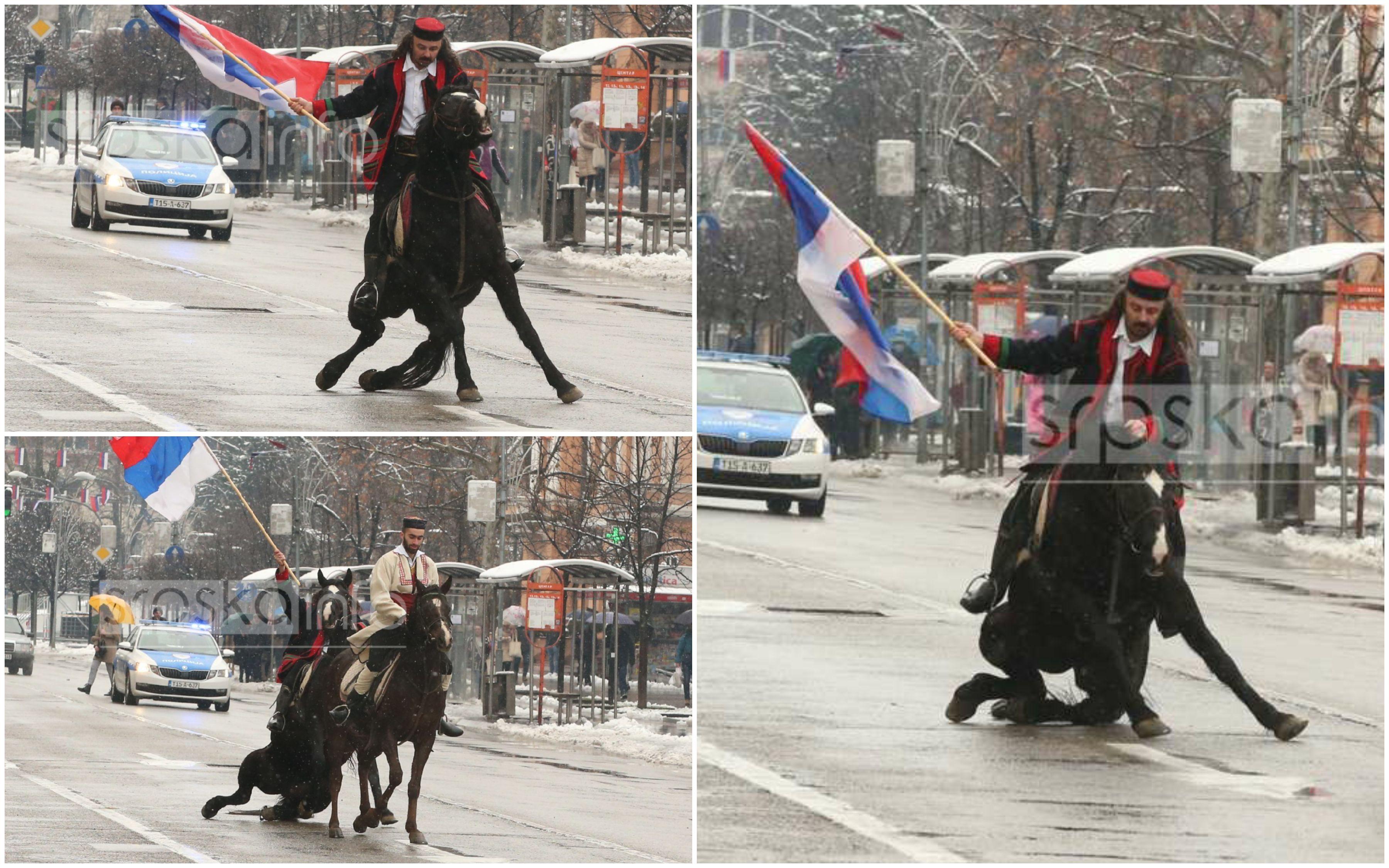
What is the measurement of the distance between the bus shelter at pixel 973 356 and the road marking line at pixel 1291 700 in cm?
1401

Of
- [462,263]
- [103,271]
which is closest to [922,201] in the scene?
[103,271]

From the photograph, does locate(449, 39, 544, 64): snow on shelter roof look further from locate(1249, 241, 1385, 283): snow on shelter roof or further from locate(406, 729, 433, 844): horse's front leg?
locate(406, 729, 433, 844): horse's front leg

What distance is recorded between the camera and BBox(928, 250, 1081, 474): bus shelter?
2831cm

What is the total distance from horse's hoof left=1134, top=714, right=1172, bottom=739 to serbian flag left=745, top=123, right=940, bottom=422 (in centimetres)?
176

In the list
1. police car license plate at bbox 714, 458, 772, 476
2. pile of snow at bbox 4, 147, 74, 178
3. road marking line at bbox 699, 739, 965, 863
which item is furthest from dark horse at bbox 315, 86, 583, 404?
pile of snow at bbox 4, 147, 74, 178

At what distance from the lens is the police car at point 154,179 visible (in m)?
23.9

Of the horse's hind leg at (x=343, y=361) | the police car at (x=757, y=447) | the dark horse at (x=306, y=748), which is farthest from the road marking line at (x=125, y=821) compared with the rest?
the police car at (x=757, y=447)

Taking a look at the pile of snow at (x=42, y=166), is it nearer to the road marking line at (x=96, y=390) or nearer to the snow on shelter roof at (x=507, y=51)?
the snow on shelter roof at (x=507, y=51)

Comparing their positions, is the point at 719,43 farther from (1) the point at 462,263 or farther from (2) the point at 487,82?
(1) the point at 462,263

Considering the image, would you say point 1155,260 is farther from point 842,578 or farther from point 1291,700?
point 1291,700

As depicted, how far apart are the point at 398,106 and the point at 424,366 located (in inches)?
63.6

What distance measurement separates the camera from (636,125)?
86.1 feet

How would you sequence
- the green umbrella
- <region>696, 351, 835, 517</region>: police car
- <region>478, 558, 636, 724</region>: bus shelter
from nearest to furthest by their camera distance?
<region>478, 558, 636, 724</region>: bus shelter < <region>696, 351, 835, 517</region>: police car < the green umbrella

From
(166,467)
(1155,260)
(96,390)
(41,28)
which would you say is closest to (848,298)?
(166,467)
